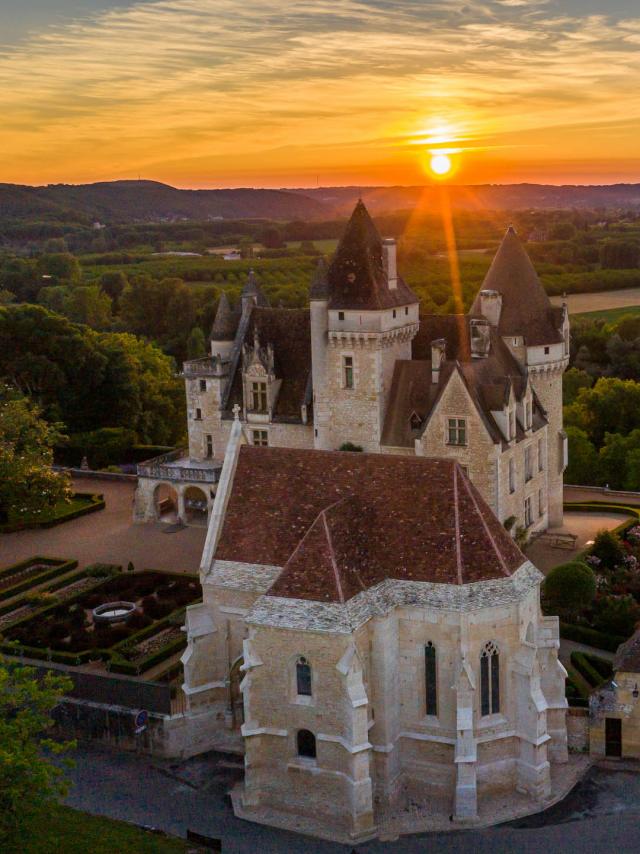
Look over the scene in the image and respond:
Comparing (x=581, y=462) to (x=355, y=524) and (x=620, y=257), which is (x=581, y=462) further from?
(x=620, y=257)

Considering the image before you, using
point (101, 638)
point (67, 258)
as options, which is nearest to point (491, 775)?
point (101, 638)

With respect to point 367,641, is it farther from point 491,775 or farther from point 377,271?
point 377,271

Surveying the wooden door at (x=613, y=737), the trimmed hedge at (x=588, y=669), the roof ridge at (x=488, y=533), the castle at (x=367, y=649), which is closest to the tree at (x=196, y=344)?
the trimmed hedge at (x=588, y=669)

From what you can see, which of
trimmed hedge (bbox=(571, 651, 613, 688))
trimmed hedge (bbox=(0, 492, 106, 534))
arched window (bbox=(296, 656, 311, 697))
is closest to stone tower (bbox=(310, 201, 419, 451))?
trimmed hedge (bbox=(571, 651, 613, 688))

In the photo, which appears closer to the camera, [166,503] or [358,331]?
[358,331]

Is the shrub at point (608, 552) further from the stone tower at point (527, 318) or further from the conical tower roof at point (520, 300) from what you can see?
the conical tower roof at point (520, 300)

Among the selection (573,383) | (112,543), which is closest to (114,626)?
(112,543)

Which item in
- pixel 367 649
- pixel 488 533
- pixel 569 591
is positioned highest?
pixel 488 533
